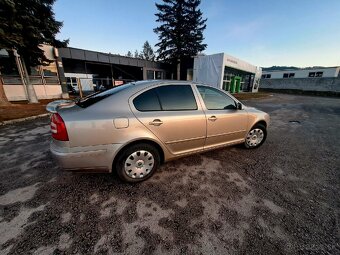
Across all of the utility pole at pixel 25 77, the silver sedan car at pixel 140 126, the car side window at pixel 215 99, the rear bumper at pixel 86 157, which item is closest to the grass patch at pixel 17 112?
the utility pole at pixel 25 77

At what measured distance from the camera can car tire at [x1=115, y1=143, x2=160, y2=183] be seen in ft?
7.89

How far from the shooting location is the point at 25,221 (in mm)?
1860

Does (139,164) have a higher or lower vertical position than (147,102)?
lower

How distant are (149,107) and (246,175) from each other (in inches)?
86.3

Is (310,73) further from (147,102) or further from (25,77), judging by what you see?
(25,77)

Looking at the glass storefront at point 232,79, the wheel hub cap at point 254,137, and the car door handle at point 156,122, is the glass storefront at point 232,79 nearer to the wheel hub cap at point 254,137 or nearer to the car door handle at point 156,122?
the wheel hub cap at point 254,137

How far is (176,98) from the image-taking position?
2.78 meters

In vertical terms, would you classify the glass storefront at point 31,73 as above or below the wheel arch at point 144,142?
above

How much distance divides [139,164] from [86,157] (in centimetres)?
79

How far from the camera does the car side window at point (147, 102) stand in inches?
95.7

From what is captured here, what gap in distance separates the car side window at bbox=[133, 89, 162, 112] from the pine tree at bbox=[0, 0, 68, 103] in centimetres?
920

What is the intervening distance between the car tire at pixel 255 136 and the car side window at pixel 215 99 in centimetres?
97

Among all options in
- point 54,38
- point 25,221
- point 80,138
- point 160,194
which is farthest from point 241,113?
point 54,38

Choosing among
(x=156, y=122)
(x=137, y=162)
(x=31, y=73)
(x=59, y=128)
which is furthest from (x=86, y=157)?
(x=31, y=73)
